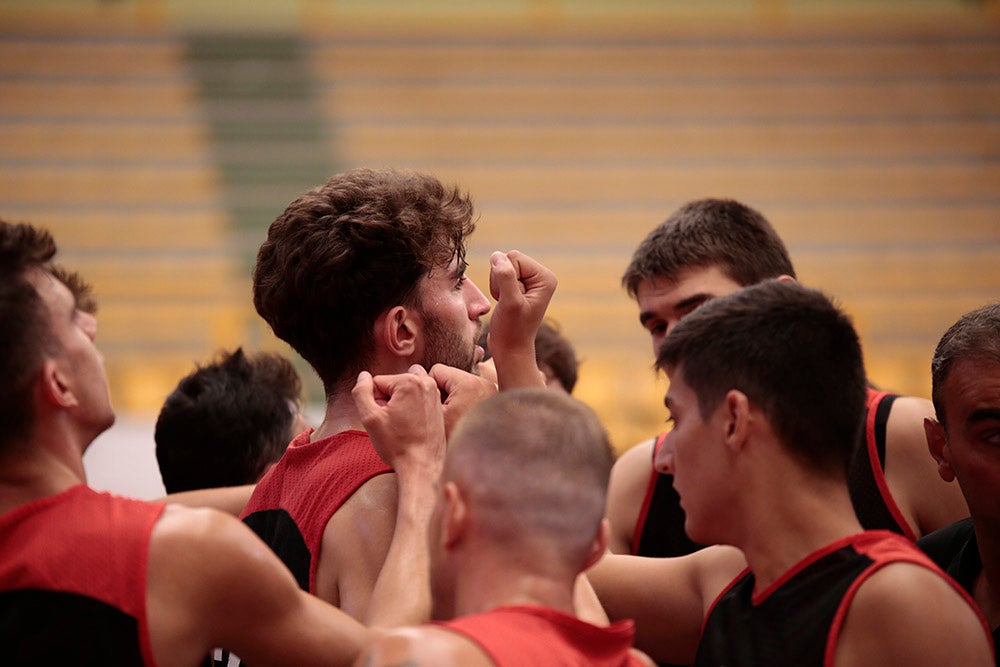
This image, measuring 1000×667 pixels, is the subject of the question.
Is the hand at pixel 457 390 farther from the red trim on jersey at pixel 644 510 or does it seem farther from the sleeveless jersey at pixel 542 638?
the red trim on jersey at pixel 644 510

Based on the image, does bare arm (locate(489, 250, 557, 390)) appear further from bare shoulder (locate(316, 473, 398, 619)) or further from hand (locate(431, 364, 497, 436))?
bare shoulder (locate(316, 473, 398, 619))

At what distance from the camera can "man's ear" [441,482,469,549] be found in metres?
1.73

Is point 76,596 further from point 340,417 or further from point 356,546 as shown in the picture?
point 340,417

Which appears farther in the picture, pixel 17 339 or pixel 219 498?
pixel 219 498

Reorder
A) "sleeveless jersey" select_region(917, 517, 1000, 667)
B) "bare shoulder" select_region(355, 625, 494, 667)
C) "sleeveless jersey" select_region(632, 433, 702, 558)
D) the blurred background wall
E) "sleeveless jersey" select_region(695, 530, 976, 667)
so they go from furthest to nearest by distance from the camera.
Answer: the blurred background wall → "sleeveless jersey" select_region(632, 433, 702, 558) → "sleeveless jersey" select_region(917, 517, 1000, 667) → "sleeveless jersey" select_region(695, 530, 976, 667) → "bare shoulder" select_region(355, 625, 494, 667)

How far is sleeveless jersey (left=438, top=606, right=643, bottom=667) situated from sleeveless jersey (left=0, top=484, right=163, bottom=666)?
0.46m

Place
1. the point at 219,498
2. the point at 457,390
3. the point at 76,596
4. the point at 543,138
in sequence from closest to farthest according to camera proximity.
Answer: the point at 76,596
the point at 457,390
the point at 219,498
the point at 543,138

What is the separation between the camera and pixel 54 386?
1.80 m

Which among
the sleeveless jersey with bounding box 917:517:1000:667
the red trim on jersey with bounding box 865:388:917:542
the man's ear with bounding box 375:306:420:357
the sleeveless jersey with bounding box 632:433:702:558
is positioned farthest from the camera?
the sleeveless jersey with bounding box 632:433:702:558

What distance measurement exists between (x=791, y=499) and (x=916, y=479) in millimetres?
991

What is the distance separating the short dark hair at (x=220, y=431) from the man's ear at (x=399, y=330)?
94 cm

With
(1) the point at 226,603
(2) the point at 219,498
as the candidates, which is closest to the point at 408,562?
(1) the point at 226,603

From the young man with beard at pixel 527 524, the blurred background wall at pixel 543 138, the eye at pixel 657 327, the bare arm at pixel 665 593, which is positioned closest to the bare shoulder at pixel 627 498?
the eye at pixel 657 327

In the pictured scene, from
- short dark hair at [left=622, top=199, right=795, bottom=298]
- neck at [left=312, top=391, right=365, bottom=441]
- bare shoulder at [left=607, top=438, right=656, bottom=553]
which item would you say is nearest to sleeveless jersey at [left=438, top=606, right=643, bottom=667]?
neck at [left=312, top=391, right=365, bottom=441]
